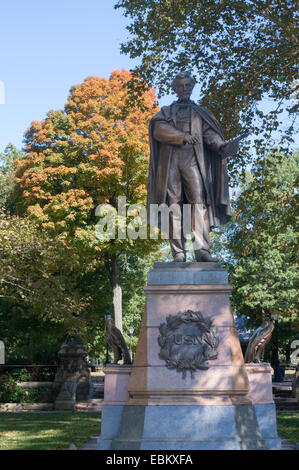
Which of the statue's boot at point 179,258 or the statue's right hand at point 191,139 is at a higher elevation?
the statue's right hand at point 191,139

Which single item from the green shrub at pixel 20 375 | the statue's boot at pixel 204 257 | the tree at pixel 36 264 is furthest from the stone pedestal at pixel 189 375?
the green shrub at pixel 20 375

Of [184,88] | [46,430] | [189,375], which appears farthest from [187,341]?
[46,430]

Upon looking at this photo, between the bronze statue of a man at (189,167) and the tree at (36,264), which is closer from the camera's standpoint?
the bronze statue of a man at (189,167)

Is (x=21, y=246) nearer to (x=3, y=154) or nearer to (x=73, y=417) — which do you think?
(x=73, y=417)

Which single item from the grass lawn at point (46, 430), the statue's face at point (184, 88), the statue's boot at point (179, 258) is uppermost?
the statue's face at point (184, 88)

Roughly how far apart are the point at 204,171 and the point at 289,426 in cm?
795

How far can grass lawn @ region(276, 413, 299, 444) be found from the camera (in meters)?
12.5

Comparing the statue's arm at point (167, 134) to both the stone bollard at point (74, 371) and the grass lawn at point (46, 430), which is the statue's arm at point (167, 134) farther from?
the stone bollard at point (74, 371)

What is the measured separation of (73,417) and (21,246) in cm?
538

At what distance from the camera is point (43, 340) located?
92.4 feet

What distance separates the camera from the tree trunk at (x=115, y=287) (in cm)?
2745

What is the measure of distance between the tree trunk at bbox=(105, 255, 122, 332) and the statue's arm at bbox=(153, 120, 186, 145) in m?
18.1

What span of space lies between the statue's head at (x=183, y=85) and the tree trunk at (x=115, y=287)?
18139 mm

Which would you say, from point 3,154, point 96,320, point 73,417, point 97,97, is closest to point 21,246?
point 73,417
